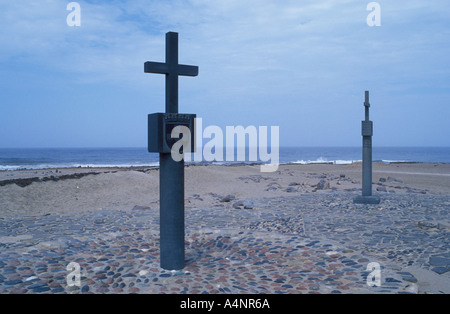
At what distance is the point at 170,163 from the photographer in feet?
18.6

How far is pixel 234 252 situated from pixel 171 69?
3.06 meters

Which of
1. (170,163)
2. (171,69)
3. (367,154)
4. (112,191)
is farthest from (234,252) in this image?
(112,191)

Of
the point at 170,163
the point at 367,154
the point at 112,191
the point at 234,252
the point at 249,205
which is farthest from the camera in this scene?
the point at 112,191

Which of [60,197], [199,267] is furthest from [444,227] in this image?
[60,197]

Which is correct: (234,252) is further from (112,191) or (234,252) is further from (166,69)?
(112,191)

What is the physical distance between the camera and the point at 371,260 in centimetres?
582

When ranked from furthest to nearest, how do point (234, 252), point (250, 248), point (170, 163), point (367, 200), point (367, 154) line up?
point (367, 154) → point (367, 200) → point (250, 248) → point (234, 252) → point (170, 163)

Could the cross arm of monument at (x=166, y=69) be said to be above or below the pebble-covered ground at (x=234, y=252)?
above

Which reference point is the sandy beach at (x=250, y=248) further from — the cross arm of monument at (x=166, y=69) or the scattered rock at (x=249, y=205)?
the cross arm of monument at (x=166, y=69)

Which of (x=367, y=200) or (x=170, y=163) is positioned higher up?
(x=170, y=163)

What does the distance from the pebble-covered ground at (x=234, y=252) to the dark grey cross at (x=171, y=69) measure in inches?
94.4

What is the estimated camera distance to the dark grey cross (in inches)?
224

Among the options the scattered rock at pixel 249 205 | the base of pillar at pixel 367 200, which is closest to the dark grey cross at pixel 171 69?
the scattered rock at pixel 249 205

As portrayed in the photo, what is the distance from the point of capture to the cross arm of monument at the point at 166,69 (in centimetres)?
564
